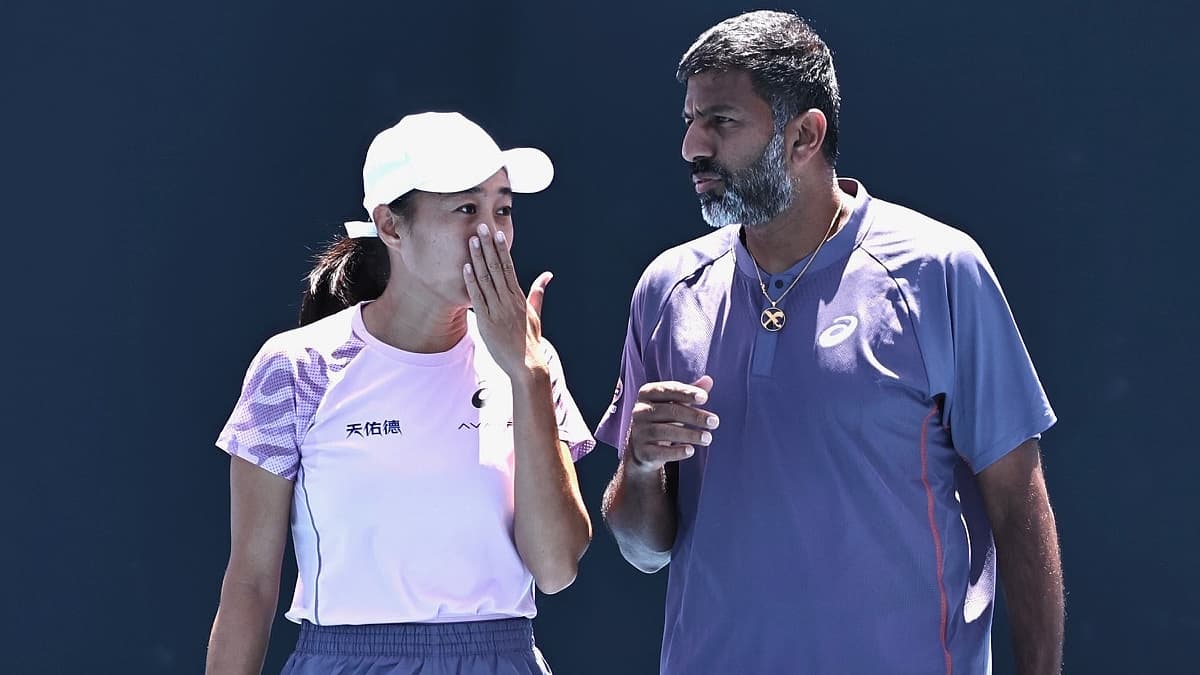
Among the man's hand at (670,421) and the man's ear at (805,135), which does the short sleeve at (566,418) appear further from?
the man's ear at (805,135)

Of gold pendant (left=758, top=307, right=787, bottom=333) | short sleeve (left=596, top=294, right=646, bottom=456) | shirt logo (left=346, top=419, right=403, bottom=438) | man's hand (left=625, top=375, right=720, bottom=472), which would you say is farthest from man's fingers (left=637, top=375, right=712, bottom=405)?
shirt logo (left=346, top=419, right=403, bottom=438)

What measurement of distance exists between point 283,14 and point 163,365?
909mm

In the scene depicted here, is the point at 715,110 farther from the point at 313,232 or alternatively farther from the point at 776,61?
the point at 313,232

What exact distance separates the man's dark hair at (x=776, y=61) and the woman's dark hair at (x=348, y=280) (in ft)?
2.15

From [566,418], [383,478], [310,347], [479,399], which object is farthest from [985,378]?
[310,347]

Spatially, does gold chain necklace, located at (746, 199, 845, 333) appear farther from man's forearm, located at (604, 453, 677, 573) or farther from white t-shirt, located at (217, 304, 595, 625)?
white t-shirt, located at (217, 304, 595, 625)

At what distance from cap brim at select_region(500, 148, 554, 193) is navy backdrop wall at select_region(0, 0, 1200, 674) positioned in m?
1.31

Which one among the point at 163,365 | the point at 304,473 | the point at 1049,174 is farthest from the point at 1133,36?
the point at 163,365

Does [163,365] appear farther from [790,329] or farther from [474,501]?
[790,329]

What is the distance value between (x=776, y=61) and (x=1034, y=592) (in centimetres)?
86

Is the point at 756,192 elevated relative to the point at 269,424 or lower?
elevated

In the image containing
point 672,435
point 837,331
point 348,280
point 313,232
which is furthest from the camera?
point 313,232

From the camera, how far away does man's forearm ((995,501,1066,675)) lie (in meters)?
2.19

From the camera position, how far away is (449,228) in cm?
235
